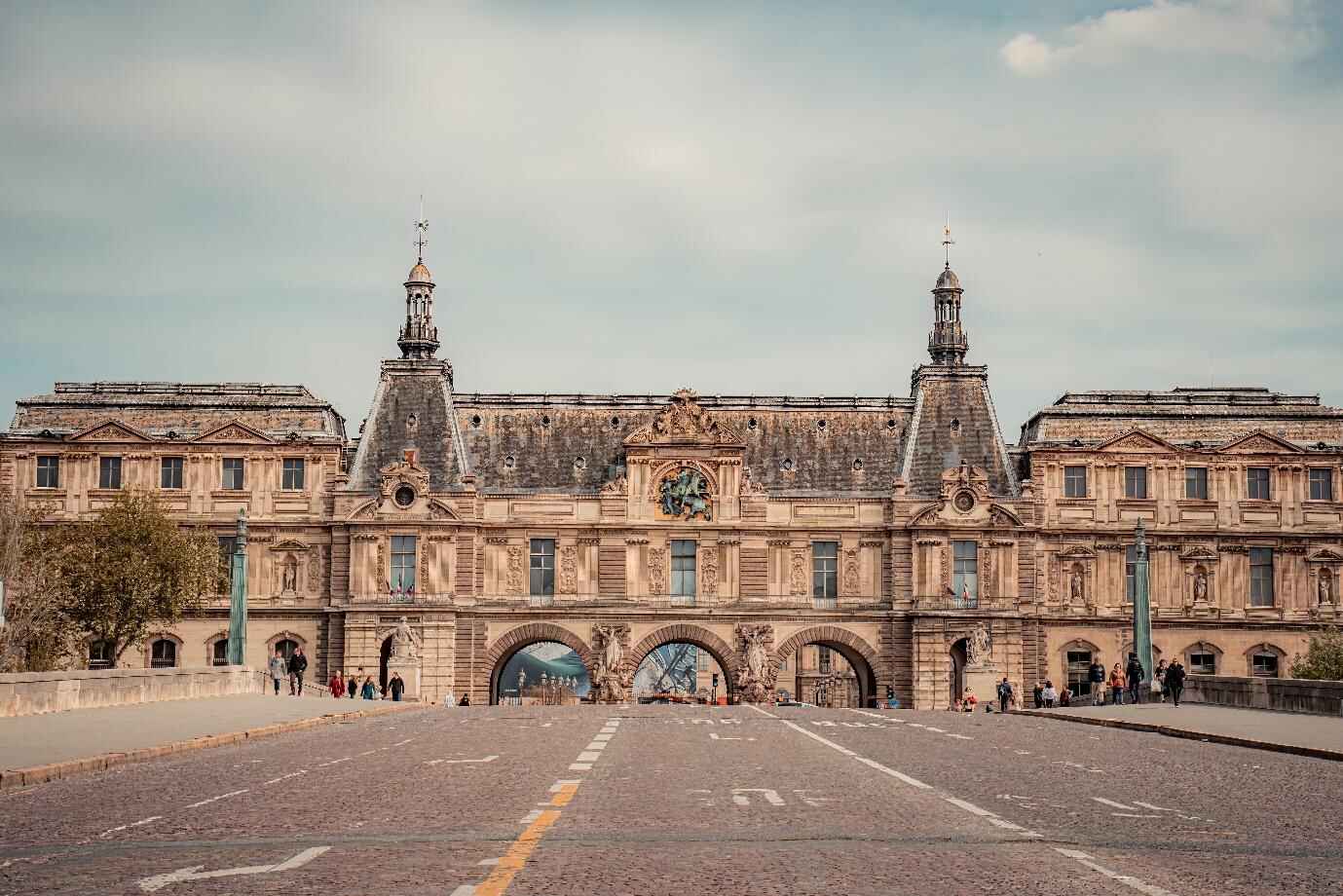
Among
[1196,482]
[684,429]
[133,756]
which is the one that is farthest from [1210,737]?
[1196,482]

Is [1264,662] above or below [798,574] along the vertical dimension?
below

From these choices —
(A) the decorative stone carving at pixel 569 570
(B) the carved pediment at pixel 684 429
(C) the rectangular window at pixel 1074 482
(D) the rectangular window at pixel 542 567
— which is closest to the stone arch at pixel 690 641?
(A) the decorative stone carving at pixel 569 570

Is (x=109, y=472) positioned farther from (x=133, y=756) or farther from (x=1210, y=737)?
(x=1210, y=737)

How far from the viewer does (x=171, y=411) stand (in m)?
85.6

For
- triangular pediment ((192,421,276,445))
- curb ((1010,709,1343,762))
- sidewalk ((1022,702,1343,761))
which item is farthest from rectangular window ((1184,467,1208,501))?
triangular pediment ((192,421,276,445))

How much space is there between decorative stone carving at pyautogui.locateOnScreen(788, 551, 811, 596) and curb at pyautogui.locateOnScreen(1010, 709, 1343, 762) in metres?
30.0

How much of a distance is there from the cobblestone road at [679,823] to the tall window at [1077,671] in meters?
53.9

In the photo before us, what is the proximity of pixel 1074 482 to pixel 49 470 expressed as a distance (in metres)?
48.5

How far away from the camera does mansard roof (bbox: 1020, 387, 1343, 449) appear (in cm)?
8606

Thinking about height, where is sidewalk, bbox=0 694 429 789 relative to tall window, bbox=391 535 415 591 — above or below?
below

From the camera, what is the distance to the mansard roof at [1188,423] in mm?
86062

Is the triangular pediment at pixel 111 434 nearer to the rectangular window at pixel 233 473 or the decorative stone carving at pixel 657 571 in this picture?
the rectangular window at pixel 233 473

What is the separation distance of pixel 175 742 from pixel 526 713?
2391 cm

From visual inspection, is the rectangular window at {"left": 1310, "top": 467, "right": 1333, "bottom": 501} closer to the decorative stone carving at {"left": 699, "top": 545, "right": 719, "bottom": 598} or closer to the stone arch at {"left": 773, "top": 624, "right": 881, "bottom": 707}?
the stone arch at {"left": 773, "top": 624, "right": 881, "bottom": 707}
